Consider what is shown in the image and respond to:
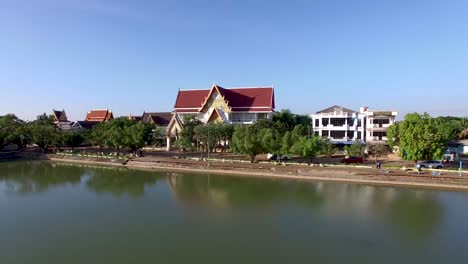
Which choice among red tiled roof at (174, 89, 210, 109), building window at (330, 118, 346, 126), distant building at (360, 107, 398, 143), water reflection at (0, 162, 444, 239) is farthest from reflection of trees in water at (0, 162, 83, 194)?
distant building at (360, 107, 398, 143)

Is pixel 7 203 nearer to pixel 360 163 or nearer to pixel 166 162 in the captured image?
pixel 166 162

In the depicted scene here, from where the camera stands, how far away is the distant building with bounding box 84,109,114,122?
56.3m

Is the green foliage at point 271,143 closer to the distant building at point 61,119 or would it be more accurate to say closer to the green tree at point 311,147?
the green tree at point 311,147

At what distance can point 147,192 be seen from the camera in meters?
19.3

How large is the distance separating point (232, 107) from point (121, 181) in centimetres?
1843

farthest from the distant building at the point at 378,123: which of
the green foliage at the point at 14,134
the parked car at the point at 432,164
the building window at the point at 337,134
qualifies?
the green foliage at the point at 14,134

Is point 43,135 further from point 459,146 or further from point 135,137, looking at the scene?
point 459,146

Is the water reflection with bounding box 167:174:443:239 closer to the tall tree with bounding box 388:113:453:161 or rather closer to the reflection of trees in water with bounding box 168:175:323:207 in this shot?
the reflection of trees in water with bounding box 168:175:323:207

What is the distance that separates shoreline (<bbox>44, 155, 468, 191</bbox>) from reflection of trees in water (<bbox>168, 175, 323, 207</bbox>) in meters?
1.60

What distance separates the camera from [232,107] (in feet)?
127

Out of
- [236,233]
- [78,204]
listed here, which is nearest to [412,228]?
[236,233]

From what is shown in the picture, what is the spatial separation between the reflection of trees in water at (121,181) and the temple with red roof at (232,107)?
12191 millimetres

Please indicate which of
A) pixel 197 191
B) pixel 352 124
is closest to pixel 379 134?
pixel 352 124

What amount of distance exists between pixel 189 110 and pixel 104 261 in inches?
1287
